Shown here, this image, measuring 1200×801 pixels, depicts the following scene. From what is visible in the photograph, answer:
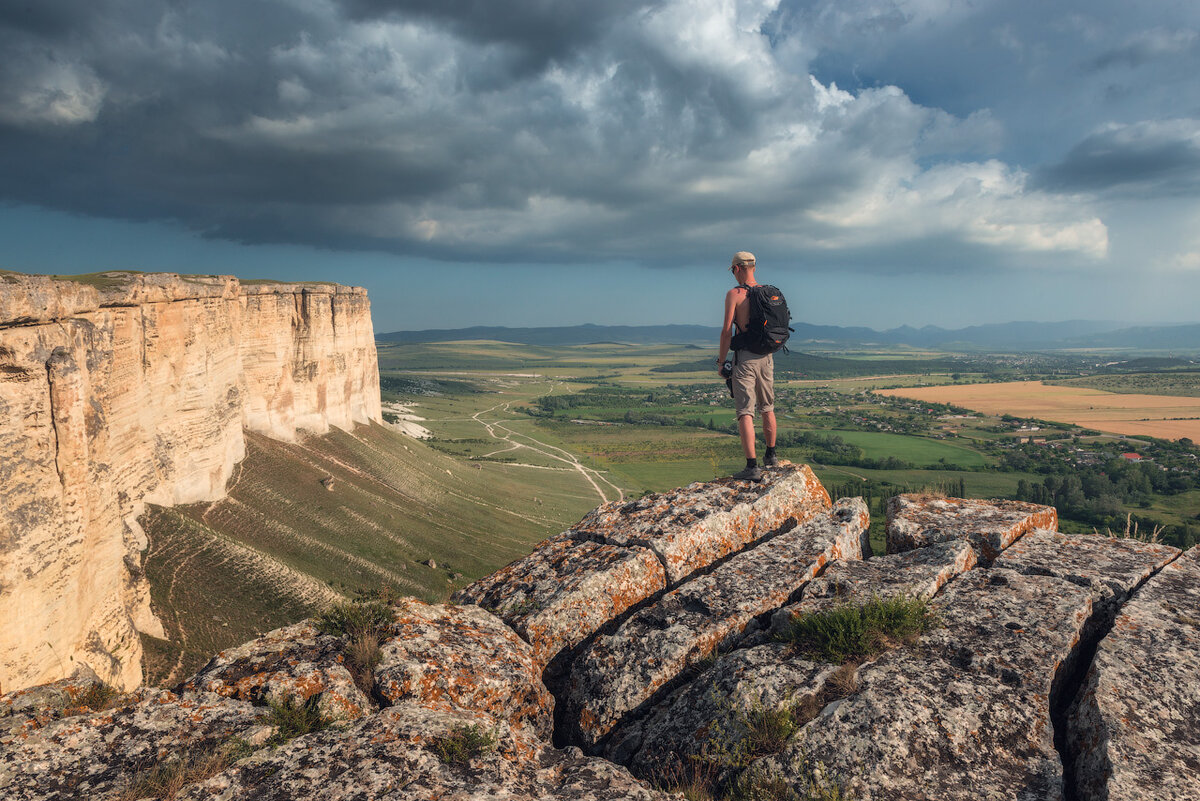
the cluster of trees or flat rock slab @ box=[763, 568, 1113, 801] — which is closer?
flat rock slab @ box=[763, 568, 1113, 801]

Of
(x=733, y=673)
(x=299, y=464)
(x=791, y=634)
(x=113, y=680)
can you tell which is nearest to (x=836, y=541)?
(x=791, y=634)

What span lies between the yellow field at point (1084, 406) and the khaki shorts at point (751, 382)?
10897cm

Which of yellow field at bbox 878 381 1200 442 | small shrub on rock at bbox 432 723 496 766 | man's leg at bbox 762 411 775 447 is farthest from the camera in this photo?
yellow field at bbox 878 381 1200 442

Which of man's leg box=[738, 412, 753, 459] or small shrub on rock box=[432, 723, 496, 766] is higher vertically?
man's leg box=[738, 412, 753, 459]

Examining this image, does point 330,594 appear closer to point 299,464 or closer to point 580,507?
point 299,464

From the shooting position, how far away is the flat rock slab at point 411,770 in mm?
3711

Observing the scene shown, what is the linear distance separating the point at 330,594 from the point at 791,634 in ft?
70.6

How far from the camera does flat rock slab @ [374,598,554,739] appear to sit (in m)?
4.89

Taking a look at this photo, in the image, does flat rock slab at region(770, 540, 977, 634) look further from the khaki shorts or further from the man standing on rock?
the khaki shorts

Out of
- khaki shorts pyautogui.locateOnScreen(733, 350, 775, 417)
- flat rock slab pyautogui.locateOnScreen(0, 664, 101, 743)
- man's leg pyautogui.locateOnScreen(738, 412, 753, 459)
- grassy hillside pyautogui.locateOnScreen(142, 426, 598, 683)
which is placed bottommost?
grassy hillside pyautogui.locateOnScreen(142, 426, 598, 683)

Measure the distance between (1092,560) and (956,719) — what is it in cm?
328

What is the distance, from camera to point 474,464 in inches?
2271

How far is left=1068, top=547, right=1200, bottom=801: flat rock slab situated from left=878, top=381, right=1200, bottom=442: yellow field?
11011cm

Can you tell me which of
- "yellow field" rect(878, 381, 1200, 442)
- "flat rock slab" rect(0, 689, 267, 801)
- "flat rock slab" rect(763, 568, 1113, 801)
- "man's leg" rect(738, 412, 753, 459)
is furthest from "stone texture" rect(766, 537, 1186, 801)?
"yellow field" rect(878, 381, 1200, 442)
